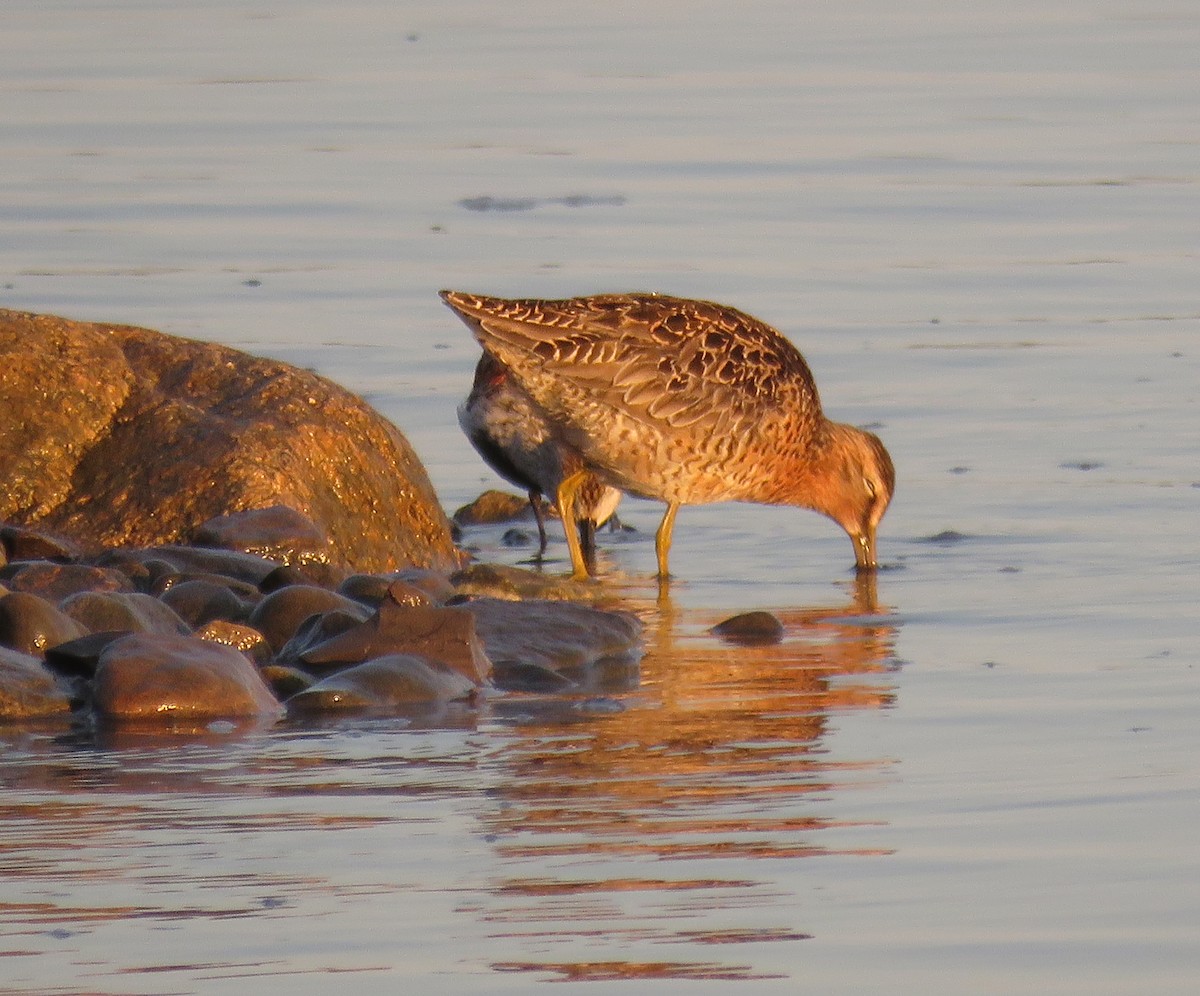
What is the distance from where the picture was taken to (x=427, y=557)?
9391 mm

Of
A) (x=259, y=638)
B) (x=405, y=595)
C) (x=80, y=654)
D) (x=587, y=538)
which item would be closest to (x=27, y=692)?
(x=80, y=654)

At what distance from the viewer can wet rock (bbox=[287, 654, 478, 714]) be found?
6.91 m

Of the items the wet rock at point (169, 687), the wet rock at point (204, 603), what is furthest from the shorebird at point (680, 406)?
the wet rock at point (169, 687)

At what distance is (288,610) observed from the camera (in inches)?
298

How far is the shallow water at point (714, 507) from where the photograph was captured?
16.5 ft

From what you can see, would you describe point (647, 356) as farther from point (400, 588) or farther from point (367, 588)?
point (400, 588)

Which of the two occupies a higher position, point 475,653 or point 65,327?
point 65,327

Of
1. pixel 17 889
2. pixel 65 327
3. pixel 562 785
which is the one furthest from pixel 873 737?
pixel 65 327

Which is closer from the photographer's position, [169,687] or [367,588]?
[169,687]

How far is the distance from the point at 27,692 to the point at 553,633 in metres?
1.67

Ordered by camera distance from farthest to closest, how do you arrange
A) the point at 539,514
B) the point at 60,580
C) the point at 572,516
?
the point at 539,514
the point at 572,516
the point at 60,580

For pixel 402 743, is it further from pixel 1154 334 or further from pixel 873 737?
pixel 1154 334

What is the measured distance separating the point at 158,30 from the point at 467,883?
1672cm

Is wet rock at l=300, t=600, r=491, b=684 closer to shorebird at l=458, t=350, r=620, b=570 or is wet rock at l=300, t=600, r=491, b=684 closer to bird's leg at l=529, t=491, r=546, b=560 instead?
shorebird at l=458, t=350, r=620, b=570
